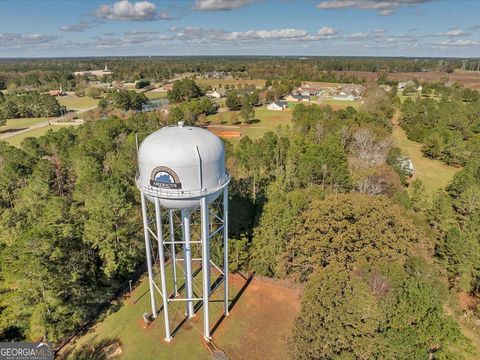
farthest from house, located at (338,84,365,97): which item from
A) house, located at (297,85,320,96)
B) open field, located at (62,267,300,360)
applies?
open field, located at (62,267,300,360)

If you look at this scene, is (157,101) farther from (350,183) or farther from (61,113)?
(350,183)

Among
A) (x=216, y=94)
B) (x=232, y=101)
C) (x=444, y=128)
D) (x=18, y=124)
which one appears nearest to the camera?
(x=444, y=128)

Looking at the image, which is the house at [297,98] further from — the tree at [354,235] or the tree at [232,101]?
the tree at [354,235]

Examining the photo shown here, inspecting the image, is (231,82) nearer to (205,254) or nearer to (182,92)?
(182,92)

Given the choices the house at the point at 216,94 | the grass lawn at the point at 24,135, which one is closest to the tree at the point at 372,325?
the grass lawn at the point at 24,135

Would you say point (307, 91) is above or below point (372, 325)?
above

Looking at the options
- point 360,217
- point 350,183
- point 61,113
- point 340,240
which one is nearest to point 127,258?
point 340,240

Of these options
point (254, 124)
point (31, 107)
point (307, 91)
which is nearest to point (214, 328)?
point (254, 124)

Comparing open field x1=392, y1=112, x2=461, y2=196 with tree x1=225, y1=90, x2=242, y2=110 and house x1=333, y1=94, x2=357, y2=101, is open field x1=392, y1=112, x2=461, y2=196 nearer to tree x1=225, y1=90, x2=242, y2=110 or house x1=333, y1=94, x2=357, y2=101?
tree x1=225, y1=90, x2=242, y2=110
